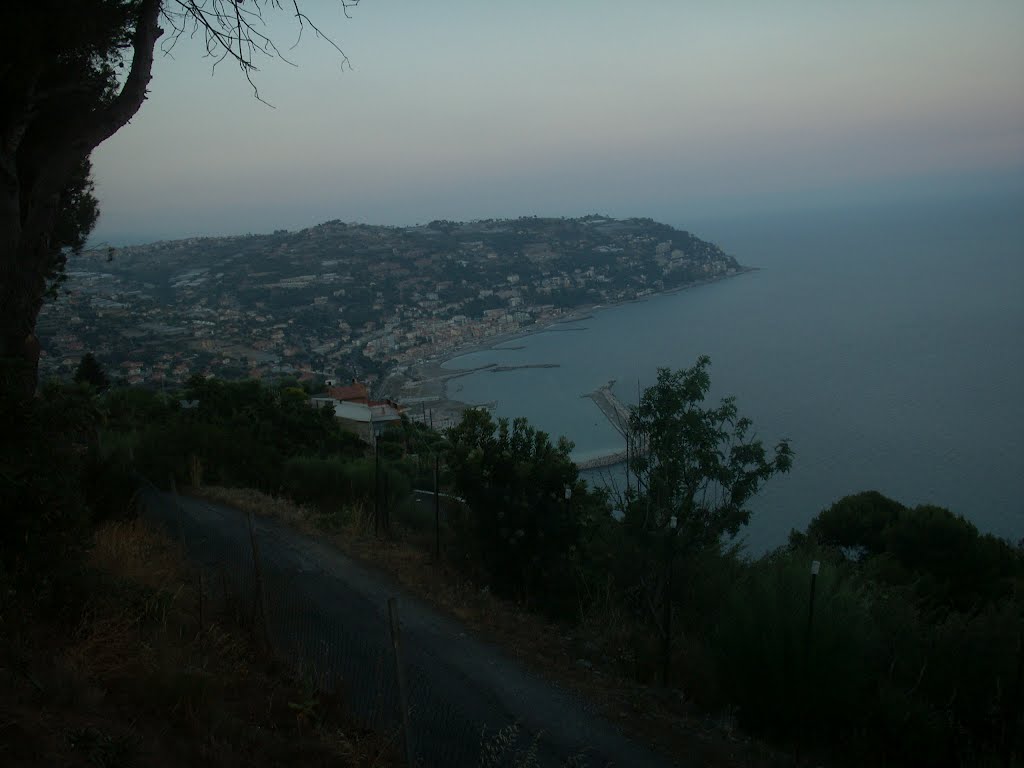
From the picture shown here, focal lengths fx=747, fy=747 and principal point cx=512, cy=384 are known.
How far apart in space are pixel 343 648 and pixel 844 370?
124ft

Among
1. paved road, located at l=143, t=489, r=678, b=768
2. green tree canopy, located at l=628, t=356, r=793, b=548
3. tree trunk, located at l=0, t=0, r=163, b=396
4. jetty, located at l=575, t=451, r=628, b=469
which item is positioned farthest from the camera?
jetty, located at l=575, t=451, r=628, b=469

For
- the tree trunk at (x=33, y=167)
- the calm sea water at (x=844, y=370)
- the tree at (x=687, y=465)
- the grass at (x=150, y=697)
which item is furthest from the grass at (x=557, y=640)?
the calm sea water at (x=844, y=370)

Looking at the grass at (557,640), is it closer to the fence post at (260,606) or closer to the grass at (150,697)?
the grass at (150,697)

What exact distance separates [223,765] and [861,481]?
2424cm

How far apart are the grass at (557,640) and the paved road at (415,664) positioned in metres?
0.21

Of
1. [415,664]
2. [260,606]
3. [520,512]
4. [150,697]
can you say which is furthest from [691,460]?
[150,697]

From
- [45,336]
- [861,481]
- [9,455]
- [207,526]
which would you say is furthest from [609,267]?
[9,455]

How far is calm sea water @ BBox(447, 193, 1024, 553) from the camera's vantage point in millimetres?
23922

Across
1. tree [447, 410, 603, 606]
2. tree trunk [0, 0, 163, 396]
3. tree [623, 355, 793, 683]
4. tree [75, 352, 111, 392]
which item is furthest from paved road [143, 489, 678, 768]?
tree [75, 352, 111, 392]

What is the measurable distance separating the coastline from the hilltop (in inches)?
30.4

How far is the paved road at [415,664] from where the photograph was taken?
454 cm

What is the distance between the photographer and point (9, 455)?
3730 millimetres

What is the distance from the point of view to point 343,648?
540 centimetres

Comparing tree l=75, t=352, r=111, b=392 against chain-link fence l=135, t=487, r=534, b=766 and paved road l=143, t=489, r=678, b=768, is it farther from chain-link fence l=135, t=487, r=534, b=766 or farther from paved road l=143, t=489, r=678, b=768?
chain-link fence l=135, t=487, r=534, b=766
